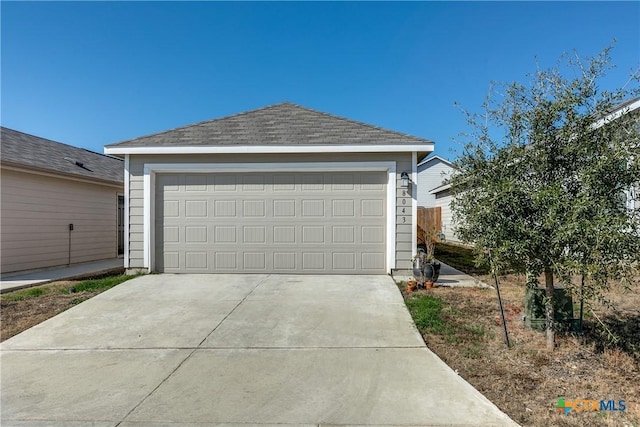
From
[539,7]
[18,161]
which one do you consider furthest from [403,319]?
[18,161]

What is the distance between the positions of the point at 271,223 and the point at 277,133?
215cm

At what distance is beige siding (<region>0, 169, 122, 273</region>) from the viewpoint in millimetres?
8094

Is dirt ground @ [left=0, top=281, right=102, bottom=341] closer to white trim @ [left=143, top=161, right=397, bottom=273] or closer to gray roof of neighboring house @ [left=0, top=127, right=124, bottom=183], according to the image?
white trim @ [left=143, top=161, right=397, bottom=273]

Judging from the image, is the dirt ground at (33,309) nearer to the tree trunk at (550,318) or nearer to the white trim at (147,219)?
the white trim at (147,219)

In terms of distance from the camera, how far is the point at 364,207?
7625 millimetres

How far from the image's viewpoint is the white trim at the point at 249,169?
24.5 ft

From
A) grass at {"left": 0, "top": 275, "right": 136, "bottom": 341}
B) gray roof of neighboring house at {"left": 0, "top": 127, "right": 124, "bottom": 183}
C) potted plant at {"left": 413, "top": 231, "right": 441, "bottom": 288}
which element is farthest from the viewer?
gray roof of neighboring house at {"left": 0, "top": 127, "right": 124, "bottom": 183}

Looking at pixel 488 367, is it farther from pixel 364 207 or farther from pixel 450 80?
pixel 450 80

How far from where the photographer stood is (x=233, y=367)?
3422mm

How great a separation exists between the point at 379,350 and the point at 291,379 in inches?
45.6

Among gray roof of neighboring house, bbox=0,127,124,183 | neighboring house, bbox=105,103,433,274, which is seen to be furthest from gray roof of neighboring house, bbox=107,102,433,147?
gray roof of neighboring house, bbox=0,127,124,183

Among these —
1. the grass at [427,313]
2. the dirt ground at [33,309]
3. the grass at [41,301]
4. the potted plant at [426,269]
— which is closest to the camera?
the grass at [427,313]

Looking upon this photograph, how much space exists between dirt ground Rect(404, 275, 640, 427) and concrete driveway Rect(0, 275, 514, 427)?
0.86 ft

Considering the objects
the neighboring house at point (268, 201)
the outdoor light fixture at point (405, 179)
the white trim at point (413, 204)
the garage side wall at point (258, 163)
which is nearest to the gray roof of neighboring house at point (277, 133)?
the neighboring house at point (268, 201)
